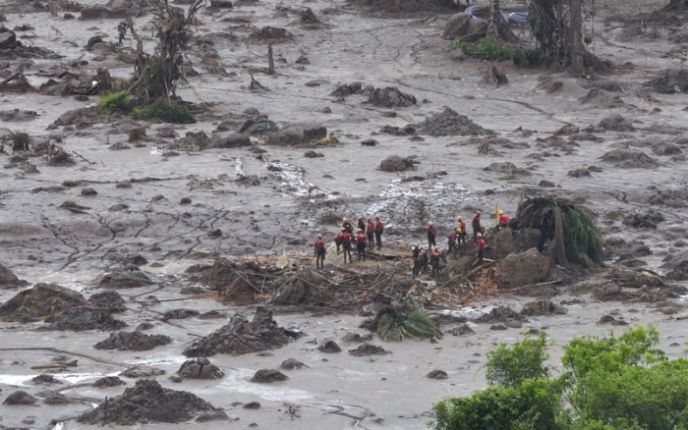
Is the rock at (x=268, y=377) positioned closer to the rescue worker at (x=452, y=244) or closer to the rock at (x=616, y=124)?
the rescue worker at (x=452, y=244)

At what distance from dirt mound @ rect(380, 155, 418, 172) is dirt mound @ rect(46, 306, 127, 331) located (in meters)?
10.6

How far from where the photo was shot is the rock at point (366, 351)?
20891mm

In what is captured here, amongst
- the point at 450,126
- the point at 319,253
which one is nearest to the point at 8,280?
the point at 319,253

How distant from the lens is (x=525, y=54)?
45219mm

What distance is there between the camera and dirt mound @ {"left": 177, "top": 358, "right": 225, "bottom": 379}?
1970 centimetres

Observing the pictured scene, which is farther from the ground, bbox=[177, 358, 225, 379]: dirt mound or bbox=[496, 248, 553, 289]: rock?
bbox=[177, 358, 225, 379]: dirt mound

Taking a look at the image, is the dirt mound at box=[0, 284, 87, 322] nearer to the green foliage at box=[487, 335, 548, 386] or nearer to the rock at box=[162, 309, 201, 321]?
the rock at box=[162, 309, 201, 321]

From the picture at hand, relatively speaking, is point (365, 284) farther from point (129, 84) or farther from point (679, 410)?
point (129, 84)

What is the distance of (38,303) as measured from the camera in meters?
22.9

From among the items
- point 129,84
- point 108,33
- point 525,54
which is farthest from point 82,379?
point 108,33

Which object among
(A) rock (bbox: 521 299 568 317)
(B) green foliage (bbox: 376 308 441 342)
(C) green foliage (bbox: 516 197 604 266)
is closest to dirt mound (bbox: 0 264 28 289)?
(B) green foliage (bbox: 376 308 441 342)

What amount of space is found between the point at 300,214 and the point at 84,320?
7.57 meters

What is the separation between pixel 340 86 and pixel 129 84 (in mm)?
5489

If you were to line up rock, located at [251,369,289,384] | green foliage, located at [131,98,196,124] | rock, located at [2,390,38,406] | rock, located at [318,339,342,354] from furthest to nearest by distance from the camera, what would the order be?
green foliage, located at [131,98,196,124], rock, located at [318,339,342,354], rock, located at [251,369,289,384], rock, located at [2,390,38,406]
